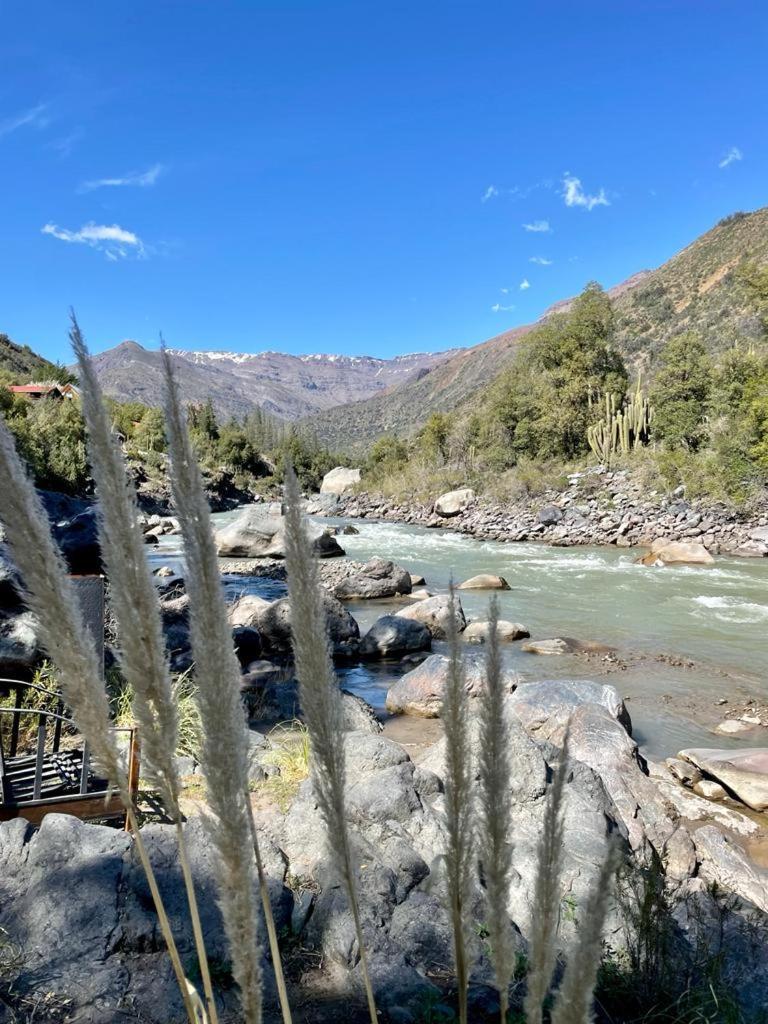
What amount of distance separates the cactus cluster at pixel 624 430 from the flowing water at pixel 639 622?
9569mm

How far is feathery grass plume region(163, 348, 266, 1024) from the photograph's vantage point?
806 millimetres

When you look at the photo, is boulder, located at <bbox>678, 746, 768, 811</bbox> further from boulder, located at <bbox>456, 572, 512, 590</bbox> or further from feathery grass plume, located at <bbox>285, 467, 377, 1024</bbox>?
boulder, located at <bbox>456, 572, 512, 590</bbox>

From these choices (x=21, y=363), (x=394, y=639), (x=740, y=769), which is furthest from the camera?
(x=21, y=363)

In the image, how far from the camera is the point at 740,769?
5.68m

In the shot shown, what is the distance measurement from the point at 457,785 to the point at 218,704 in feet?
1.17

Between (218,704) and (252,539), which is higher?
(218,704)

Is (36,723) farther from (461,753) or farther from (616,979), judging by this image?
(461,753)

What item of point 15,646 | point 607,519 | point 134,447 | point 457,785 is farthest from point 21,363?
point 457,785

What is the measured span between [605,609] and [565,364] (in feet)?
69.9

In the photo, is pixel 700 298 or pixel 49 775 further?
pixel 700 298

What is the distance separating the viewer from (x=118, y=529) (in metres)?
0.82

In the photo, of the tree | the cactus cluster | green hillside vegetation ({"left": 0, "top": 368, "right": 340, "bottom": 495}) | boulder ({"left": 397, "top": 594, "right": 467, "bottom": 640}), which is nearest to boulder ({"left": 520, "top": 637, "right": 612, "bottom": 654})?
boulder ({"left": 397, "top": 594, "right": 467, "bottom": 640})

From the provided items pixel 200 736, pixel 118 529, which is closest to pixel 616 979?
pixel 200 736

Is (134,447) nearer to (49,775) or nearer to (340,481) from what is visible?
(340,481)
